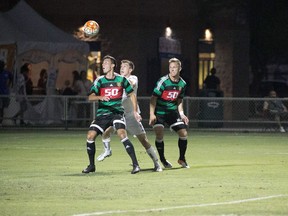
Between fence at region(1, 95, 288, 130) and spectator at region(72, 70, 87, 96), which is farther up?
spectator at region(72, 70, 87, 96)

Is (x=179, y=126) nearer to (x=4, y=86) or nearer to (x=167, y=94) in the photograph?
(x=167, y=94)

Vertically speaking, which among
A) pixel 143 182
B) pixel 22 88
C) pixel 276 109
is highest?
pixel 22 88

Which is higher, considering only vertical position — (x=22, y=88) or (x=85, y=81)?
(x=85, y=81)

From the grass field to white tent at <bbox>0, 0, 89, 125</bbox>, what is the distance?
385 inches

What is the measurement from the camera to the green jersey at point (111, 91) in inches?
752

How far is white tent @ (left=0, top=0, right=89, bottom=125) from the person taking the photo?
37.9 metres

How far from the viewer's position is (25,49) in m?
37.9

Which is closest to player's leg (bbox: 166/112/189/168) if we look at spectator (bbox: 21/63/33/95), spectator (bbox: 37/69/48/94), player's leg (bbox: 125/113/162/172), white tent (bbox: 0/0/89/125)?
player's leg (bbox: 125/113/162/172)

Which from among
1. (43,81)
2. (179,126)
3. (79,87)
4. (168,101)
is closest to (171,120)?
(179,126)

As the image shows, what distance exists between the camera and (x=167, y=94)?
66.0ft

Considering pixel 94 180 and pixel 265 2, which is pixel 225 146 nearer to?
pixel 94 180

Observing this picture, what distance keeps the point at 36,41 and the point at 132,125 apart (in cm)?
1833

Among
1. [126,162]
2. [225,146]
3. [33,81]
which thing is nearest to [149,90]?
[33,81]

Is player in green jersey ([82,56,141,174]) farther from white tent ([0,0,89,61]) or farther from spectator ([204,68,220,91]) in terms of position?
spectator ([204,68,220,91])
